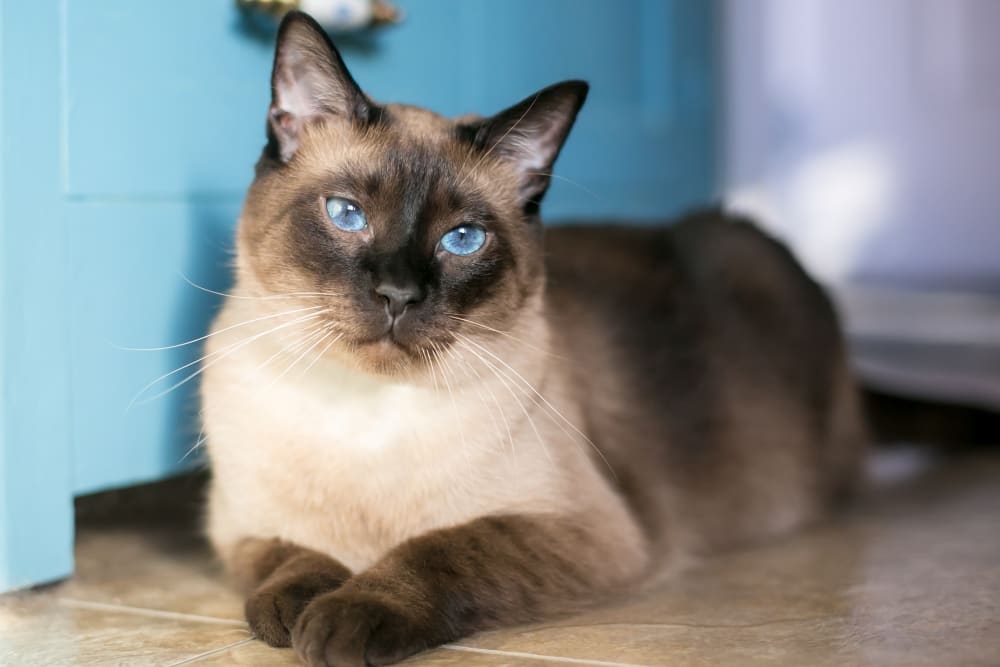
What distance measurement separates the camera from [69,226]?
1912mm

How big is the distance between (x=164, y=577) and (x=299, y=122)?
845 mm

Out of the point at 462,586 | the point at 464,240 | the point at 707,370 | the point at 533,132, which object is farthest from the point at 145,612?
the point at 707,370

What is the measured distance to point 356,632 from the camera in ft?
4.86

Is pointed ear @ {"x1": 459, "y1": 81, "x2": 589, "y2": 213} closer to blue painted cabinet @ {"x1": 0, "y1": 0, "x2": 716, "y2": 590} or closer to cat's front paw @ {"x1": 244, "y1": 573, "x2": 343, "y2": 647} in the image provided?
blue painted cabinet @ {"x1": 0, "y1": 0, "x2": 716, "y2": 590}

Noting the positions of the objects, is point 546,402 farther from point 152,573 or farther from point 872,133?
point 872,133

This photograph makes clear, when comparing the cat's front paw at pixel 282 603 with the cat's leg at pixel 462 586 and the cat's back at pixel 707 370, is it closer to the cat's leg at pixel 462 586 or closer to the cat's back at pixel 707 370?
the cat's leg at pixel 462 586

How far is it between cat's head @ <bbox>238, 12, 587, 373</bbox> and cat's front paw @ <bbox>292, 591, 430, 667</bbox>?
13.5 inches

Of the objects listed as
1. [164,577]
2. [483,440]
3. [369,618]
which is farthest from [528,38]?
[369,618]

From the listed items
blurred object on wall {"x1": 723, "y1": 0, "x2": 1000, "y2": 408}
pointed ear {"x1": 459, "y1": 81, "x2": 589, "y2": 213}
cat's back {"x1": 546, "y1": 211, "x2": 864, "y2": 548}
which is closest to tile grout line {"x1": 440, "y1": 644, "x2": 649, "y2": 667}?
cat's back {"x1": 546, "y1": 211, "x2": 864, "y2": 548}

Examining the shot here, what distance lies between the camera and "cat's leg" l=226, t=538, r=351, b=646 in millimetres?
1634

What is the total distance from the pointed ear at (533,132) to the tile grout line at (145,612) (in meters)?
0.80

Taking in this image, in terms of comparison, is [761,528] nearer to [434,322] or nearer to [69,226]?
[434,322]

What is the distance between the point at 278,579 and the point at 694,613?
25.1 inches

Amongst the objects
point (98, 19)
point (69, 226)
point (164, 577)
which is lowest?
point (164, 577)
